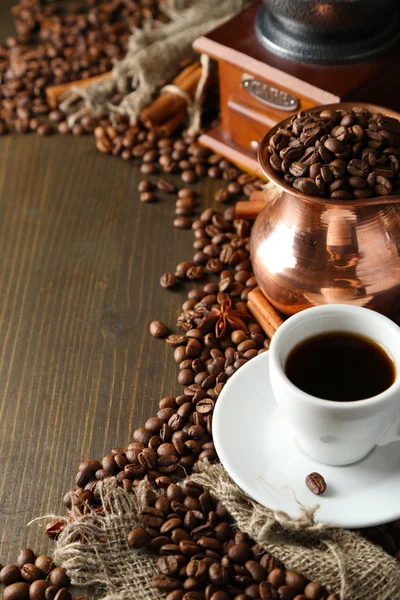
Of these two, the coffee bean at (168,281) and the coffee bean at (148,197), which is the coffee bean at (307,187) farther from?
the coffee bean at (148,197)

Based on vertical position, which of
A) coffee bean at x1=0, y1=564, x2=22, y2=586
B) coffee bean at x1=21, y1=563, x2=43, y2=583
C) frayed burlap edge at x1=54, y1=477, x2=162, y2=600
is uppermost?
frayed burlap edge at x1=54, y1=477, x2=162, y2=600

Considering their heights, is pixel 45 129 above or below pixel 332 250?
below

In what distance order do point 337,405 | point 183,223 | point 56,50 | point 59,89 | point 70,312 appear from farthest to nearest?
point 56,50, point 59,89, point 183,223, point 70,312, point 337,405

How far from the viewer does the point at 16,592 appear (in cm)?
114

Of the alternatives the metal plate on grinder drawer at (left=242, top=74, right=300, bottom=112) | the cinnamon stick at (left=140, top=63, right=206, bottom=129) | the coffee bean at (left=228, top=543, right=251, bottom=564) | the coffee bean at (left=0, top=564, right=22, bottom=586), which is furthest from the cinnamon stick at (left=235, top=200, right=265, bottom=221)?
the coffee bean at (left=0, top=564, right=22, bottom=586)

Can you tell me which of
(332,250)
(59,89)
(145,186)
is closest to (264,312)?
(332,250)

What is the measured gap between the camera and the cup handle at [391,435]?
44.1 inches

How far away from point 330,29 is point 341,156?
1.41 ft

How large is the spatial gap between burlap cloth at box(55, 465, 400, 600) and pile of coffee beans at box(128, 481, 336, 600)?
2cm

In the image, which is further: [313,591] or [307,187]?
[307,187]

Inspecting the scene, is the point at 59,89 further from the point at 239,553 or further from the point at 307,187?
the point at 239,553

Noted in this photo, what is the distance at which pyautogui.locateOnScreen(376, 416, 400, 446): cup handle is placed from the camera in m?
1.12

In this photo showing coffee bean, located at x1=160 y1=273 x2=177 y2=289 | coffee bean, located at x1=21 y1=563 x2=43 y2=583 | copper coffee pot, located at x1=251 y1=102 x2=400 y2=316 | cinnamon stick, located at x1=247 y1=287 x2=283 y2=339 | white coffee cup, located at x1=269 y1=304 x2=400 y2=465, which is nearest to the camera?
white coffee cup, located at x1=269 y1=304 x2=400 y2=465

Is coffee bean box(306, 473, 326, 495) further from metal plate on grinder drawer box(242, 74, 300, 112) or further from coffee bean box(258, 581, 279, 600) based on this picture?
metal plate on grinder drawer box(242, 74, 300, 112)
